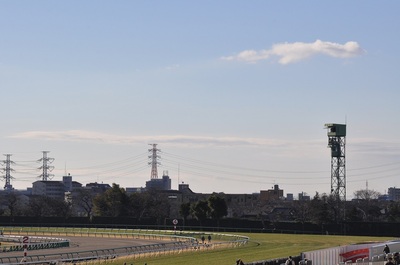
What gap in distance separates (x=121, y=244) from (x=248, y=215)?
8182 cm

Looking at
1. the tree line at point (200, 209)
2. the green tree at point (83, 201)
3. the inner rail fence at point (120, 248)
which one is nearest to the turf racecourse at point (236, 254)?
Result: the inner rail fence at point (120, 248)

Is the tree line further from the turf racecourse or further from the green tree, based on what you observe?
the turf racecourse

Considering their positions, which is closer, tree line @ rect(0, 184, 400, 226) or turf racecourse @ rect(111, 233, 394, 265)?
turf racecourse @ rect(111, 233, 394, 265)

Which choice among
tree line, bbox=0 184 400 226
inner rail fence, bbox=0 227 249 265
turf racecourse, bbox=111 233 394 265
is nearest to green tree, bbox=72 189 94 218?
tree line, bbox=0 184 400 226

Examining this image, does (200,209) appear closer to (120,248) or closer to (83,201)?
(120,248)

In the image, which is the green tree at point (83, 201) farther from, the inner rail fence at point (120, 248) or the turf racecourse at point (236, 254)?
the turf racecourse at point (236, 254)

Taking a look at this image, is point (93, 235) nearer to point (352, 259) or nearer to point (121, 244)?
point (121, 244)

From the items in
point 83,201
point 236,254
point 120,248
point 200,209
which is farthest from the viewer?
point 83,201

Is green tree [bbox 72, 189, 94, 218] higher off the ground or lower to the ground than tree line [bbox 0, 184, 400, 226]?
higher

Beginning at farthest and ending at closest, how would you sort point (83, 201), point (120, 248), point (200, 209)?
point (83, 201) → point (200, 209) → point (120, 248)

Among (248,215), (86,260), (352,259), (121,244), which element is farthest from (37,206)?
(352,259)

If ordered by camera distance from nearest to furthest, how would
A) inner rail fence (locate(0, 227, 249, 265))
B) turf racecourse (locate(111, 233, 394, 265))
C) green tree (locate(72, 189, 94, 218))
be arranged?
turf racecourse (locate(111, 233, 394, 265)), inner rail fence (locate(0, 227, 249, 265)), green tree (locate(72, 189, 94, 218))

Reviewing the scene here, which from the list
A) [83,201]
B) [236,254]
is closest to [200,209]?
[236,254]

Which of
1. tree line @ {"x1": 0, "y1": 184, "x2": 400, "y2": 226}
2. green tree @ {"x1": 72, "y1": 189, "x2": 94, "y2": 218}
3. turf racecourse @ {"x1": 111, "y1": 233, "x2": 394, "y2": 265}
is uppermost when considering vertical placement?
green tree @ {"x1": 72, "y1": 189, "x2": 94, "y2": 218}
